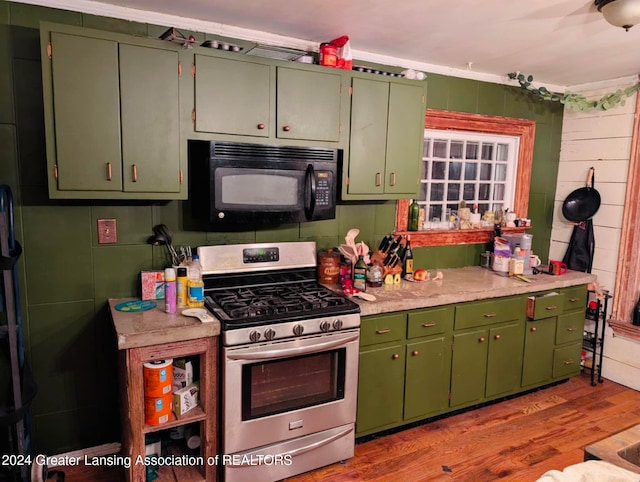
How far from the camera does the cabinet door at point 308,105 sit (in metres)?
2.58

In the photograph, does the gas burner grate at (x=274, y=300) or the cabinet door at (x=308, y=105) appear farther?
the cabinet door at (x=308, y=105)

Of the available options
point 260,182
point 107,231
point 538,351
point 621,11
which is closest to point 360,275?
point 260,182

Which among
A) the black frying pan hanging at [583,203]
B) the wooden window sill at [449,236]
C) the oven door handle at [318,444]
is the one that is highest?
the black frying pan hanging at [583,203]

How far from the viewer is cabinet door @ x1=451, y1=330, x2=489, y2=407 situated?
3.06 meters

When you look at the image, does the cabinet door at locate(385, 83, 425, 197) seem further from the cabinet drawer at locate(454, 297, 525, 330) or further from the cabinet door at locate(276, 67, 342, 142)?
the cabinet drawer at locate(454, 297, 525, 330)

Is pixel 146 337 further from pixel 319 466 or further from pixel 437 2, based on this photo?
pixel 437 2

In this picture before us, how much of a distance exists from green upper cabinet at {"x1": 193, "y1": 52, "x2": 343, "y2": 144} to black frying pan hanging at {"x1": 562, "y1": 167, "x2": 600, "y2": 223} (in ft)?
8.27

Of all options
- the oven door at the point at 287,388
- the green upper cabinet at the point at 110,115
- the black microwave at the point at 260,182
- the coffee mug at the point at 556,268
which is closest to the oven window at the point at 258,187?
the black microwave at the point at 260,182

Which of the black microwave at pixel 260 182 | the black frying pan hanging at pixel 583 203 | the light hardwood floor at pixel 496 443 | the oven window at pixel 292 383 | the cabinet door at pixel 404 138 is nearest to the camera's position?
the oven window at pixel 292 383

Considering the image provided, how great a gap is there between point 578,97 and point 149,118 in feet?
11.6

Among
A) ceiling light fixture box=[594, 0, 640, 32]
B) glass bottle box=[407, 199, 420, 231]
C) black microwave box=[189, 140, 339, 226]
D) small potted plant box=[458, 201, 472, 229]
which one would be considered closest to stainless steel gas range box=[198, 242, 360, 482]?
black microwave box=[189, 140, 339, 226]

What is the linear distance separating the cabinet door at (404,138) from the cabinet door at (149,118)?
4.41 feet

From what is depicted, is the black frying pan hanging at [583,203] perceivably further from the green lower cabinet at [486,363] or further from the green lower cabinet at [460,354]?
the green lower cabinet at [486,363]

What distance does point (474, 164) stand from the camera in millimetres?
3873
